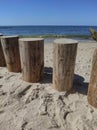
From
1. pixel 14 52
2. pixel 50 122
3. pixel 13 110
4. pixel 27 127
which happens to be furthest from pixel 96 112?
pixel 14 52

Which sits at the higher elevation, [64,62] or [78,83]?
[64,62]

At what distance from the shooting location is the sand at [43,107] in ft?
7.44

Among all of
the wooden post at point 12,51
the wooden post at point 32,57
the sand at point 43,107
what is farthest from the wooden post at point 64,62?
the wooden post at point 12,51

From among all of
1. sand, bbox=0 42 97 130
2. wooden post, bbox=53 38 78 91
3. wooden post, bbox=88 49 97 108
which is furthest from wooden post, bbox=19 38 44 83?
wooden post, bbox=88 49 97 108

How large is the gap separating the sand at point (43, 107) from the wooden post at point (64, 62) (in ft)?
0.52

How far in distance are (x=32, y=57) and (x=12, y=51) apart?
75cm

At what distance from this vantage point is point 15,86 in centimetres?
322

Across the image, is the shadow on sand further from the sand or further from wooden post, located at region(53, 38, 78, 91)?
wooden post, located at region(53, 38, 78, 91)

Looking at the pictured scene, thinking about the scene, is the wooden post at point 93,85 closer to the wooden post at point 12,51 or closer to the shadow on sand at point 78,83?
the shadow on sand at point 78,83

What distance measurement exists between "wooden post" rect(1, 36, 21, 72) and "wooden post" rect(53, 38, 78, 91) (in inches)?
46.8

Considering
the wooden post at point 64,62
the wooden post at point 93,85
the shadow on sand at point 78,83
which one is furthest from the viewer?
the shadow on sand at point 78,83

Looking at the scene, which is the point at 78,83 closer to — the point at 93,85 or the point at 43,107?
the point at 93,85

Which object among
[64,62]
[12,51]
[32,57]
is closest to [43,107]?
[64,62]

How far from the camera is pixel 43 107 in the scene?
2.61m
